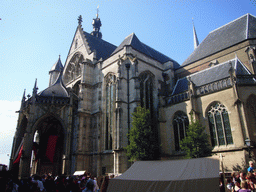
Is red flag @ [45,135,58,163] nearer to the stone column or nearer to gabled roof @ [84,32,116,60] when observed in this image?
the stone column

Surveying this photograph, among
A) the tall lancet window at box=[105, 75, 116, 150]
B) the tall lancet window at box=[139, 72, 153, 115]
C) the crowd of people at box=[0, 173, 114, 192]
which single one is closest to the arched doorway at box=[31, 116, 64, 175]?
the tall lancet window at box=[105, 75, 116, 150]

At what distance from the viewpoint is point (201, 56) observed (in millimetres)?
23234

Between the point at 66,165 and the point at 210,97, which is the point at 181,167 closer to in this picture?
the point at 210,97

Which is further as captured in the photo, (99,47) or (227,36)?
(99,47)

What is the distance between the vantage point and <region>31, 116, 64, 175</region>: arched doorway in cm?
2206

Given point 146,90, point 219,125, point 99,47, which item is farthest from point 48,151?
point 219,125

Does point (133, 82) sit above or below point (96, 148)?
above

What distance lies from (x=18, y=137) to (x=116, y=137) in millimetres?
11700

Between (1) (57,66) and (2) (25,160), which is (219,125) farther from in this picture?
(1) (57,66)

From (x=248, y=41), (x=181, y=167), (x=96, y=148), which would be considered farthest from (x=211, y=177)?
(x=248, y=41)

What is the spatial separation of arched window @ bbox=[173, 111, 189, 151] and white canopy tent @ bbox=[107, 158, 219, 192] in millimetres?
11613

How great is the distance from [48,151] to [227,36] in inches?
918

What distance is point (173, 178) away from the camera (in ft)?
16.6

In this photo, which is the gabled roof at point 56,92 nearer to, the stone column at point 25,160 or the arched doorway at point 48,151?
the arched doorway at point 48,151
